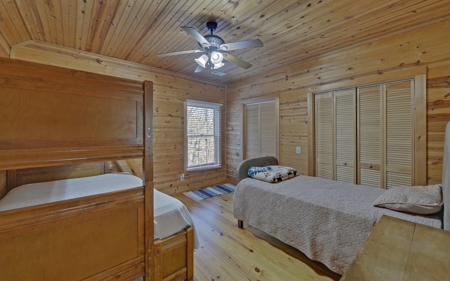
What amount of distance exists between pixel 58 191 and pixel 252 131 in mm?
3528

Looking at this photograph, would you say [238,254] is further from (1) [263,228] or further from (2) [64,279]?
(2) [64,279]

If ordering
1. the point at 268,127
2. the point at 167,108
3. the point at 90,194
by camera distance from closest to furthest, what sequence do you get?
the point at 90,194, the point at 167,108, the point at 268,127

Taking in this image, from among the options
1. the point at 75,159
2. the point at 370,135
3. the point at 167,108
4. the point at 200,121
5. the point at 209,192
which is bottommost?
the point at 209,192

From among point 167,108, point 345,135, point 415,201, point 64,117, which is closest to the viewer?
point 64,117

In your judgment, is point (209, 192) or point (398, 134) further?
point (209, 192)

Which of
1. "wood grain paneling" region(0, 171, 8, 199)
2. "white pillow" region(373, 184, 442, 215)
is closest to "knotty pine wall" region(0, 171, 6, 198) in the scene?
"wood grain paneling" region(0, 171, 8, 199)

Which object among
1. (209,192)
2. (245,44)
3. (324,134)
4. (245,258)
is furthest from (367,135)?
(209,192)

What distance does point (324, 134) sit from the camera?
3240 millimetres

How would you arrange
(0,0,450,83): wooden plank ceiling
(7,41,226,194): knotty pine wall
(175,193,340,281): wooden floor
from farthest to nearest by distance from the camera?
(7,41,226,194): knotty pine wall
(0,0,450,83): wooden plank ceiling
(175,193,340,281): wooden floor

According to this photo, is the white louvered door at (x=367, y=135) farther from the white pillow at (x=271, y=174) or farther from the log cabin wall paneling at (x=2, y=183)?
the log cabin wall paneling at (x=2, y=183)

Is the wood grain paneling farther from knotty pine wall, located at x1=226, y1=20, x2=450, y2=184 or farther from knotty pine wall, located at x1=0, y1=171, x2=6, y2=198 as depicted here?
knotty pine wall, located at x1=226, y1=20, x2=450, y2=184

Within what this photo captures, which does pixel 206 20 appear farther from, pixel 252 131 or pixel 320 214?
pixel 252 131

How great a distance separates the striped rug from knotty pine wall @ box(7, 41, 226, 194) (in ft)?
0.67

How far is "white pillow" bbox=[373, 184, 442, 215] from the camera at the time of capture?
5.02ft
